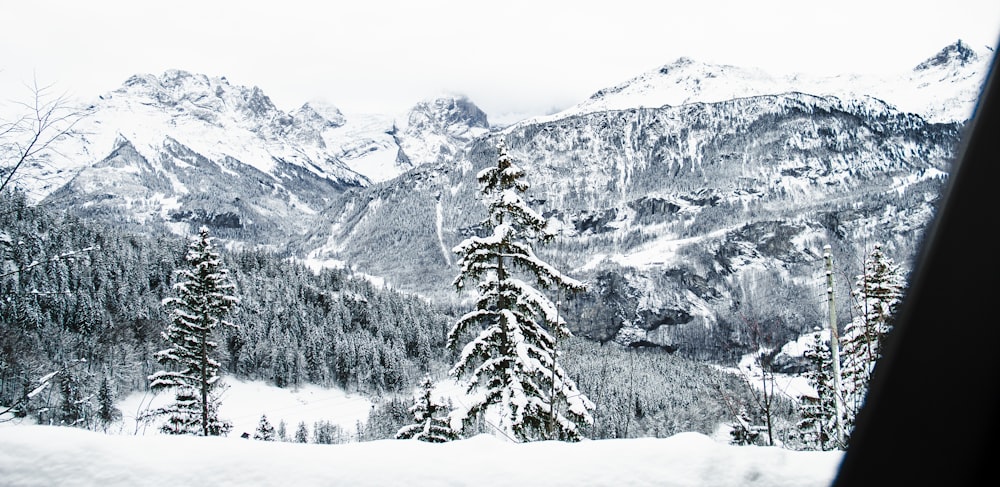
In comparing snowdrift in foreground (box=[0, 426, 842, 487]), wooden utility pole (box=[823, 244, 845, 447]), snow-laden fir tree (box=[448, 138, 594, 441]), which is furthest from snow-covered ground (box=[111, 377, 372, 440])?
snowdrift in foreground (box=[0, 426, 842, 487])

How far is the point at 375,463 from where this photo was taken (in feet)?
9.69

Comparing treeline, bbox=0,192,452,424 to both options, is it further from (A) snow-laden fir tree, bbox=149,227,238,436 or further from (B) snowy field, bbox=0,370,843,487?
(B) snowy field, bbox=0,370,843,487

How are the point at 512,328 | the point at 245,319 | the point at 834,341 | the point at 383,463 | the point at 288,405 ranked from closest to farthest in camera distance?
1. the point at 383,463
2. the point at 834,341
3. the point at 512,328
4. the point at 288,405
5. the point at 245,319

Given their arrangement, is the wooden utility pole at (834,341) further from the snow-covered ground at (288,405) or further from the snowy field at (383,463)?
the snow-covered ground at (288,405)

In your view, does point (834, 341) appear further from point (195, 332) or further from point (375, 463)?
point (195, 332)

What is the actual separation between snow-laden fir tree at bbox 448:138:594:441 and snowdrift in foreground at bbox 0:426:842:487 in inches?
289

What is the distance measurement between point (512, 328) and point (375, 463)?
7.90 metres

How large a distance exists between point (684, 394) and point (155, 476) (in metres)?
102

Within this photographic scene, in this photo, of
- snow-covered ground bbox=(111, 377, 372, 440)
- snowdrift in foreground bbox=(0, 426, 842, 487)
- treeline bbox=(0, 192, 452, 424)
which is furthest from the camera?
snow-covered ground bbox=(111, 377, 372, 440)

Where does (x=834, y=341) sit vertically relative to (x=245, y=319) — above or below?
below

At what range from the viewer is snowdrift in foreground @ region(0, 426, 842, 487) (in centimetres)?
287

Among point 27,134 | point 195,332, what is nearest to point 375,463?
point 27,134

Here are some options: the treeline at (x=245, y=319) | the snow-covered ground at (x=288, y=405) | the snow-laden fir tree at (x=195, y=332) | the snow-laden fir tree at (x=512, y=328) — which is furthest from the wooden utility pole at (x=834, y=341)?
the snow-covered ground at (x=288, y=405)

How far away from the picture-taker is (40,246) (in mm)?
63500
